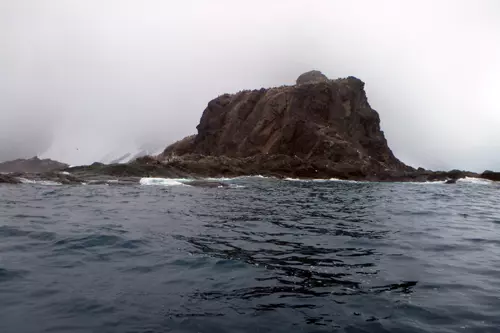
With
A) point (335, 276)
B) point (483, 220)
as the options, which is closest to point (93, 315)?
point (335, 276)

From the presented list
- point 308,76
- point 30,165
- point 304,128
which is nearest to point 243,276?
point 304,128

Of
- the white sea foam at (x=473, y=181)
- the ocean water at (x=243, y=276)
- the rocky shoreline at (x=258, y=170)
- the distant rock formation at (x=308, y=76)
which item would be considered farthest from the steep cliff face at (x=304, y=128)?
the ocean water at (x=243, y=276)

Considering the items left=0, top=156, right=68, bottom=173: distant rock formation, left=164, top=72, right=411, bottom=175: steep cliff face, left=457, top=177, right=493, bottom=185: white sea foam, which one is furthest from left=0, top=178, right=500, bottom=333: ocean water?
left=0, top=156, right=68, bottom=173: distant rock formation

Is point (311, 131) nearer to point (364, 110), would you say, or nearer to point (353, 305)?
point (364, 110)

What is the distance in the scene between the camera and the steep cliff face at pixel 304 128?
270 ft

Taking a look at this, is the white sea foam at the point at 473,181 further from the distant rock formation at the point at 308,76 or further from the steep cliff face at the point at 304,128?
the distant rock formation at the point at 308,76

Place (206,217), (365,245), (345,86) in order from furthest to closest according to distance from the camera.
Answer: (345,86) < (206,217) < (365,245)

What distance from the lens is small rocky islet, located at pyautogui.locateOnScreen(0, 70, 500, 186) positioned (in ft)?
238

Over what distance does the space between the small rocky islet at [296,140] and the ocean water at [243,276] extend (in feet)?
148

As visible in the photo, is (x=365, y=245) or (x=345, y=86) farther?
(x=345, y=86)

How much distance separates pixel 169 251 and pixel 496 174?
80256 millimetres

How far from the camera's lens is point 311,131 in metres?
85.1

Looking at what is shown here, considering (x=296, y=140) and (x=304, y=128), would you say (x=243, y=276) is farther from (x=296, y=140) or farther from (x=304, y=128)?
(x=304, y=128)

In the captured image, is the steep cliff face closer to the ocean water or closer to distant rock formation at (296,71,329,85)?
distant rock formation at (296,71,329,85)
